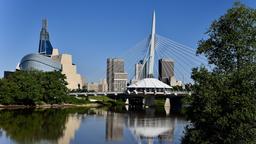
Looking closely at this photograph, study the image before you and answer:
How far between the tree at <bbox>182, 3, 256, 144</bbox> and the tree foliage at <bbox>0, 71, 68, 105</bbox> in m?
65.9

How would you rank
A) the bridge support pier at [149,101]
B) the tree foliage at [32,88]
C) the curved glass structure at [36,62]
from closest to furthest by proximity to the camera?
the tree foliage at [32,88] → the bridge support pier at [149,101] → the curved glass structure at [36,62]

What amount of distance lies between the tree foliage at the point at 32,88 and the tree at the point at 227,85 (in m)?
65.9

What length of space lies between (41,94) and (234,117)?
72832mm

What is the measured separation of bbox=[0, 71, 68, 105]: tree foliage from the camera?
82.6m

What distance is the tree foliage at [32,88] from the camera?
82.6 m

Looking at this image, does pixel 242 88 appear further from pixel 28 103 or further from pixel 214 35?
pixel 28 103

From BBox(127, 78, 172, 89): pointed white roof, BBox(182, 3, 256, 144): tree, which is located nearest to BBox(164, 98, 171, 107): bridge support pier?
BBox(127, 78, 172, 89): pointed white roof

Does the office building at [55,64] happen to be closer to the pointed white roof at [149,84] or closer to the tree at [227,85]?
the pointed white roof at [149,84]

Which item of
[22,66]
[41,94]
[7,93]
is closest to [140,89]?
[41,94]

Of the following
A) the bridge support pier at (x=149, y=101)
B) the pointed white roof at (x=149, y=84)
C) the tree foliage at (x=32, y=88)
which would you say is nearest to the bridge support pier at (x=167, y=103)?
the bridge support pier at (x=149, y=101)

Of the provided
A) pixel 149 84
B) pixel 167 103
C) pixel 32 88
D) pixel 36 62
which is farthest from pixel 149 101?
pixel 36 62

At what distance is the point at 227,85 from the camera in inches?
723

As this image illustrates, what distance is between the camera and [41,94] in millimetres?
87250

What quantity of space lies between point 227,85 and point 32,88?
2761 inches
